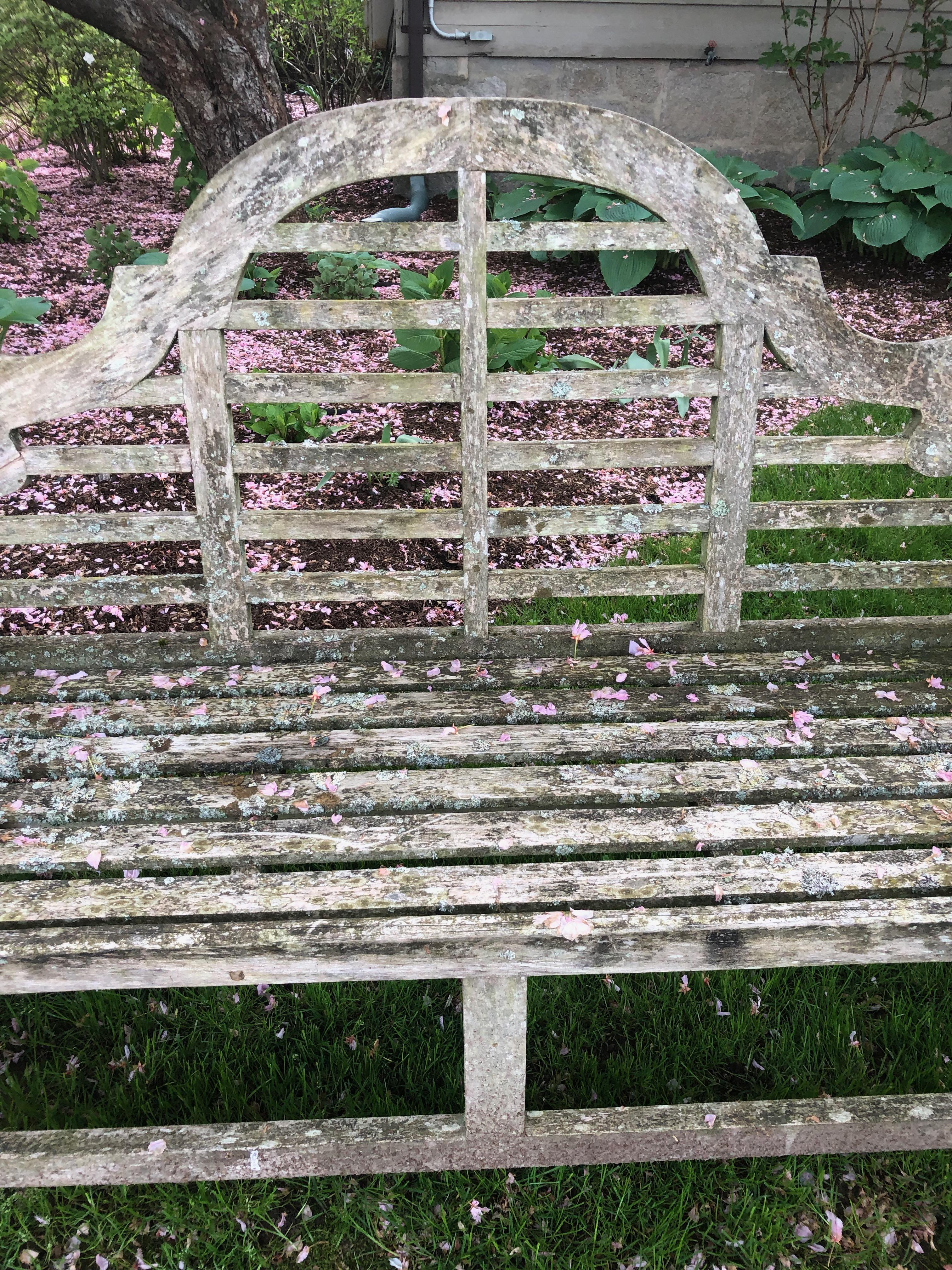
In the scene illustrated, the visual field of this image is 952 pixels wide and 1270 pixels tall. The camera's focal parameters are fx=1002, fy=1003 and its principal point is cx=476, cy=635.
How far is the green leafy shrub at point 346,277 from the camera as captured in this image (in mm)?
4949

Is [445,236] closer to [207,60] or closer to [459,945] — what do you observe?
[459,945]

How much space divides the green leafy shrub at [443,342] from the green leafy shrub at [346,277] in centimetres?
73

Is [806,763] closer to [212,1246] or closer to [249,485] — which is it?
[212,1246]

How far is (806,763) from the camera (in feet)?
6.59

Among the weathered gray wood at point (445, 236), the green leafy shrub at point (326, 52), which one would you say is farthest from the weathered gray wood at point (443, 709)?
the green leafy shrub at point (326, 52)

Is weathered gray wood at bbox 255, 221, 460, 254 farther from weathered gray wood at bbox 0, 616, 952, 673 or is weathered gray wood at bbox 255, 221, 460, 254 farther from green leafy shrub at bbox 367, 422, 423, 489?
green leafy shrub at bbox 367, 422, 423, 489

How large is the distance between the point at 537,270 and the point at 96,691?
15.7 ft

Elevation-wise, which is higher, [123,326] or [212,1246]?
[123,326]

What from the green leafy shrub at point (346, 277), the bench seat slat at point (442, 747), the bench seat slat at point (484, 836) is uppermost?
the green leafy shrub at point (346, 277)

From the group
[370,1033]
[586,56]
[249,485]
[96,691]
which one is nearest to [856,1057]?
[370,1033]

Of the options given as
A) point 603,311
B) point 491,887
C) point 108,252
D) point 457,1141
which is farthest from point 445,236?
point 108,252

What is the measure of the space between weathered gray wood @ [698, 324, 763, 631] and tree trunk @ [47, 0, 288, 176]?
307cm

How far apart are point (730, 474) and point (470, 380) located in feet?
2.11

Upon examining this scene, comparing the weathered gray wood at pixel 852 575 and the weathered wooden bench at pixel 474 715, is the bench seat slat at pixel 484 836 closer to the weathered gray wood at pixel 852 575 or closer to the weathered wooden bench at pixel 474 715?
the weathered wooden bench at pixel 474 715
